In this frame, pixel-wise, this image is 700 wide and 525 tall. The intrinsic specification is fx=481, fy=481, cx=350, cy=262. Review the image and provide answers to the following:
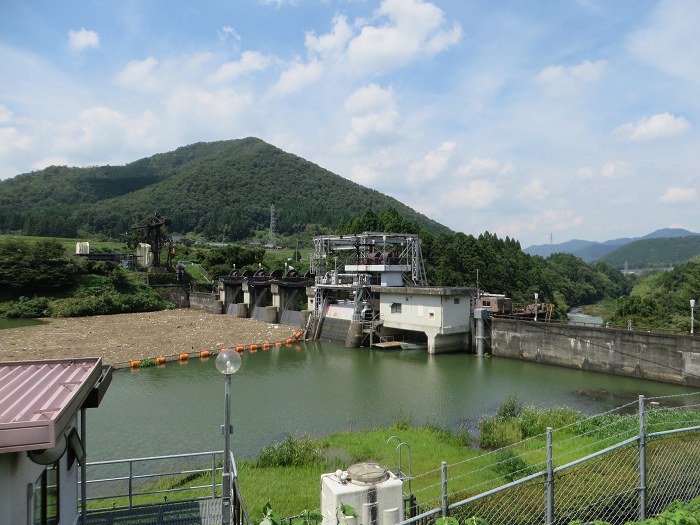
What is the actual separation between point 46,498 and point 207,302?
48.5 metres

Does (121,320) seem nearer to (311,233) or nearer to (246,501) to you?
(246,501)

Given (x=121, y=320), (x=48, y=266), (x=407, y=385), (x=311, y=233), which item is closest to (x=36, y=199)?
(x=311, y=233)

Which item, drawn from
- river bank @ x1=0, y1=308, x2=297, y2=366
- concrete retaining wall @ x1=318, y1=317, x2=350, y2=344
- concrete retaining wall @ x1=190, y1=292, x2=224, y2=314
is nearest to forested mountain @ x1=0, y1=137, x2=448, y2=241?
concrete retaining wall @ x1=190, y1=292, x2=224, y2=314

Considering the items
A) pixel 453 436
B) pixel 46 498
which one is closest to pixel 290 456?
pixel 453 436

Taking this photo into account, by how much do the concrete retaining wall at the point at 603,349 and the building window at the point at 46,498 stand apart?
24.8m

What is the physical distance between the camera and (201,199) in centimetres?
13962

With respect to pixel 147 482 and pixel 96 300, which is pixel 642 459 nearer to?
pixel 147 482

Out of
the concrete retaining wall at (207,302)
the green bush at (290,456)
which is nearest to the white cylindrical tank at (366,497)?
the green bush at (290,456)

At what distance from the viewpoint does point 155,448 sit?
14.7m

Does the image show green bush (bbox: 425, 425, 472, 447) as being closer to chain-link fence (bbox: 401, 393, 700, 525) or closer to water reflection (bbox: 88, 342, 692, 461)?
water reflection (bbox: 88, 342, 692, 461)

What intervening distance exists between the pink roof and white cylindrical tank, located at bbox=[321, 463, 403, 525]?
125 inches

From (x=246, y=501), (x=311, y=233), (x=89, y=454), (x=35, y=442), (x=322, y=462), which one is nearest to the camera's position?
(x=35, y=442)

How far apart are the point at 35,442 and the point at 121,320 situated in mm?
42688

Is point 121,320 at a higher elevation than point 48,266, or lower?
lower
